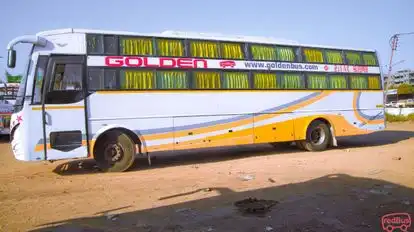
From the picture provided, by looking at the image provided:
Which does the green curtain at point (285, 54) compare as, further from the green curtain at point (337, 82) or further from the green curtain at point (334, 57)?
the green curtain at point (337, 82)

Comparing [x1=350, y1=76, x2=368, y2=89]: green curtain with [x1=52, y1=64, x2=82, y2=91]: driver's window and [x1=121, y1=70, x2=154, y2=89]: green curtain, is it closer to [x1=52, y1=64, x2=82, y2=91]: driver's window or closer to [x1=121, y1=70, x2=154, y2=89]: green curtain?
[x1=121, y1=70, x2=154, y2=89]: green curtain

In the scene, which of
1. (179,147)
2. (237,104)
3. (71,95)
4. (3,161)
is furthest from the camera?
(3,161)

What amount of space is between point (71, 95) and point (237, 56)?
15.6 ft

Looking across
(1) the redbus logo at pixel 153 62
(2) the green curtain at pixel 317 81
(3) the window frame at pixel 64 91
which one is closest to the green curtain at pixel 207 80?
(1) the redbus logo at pixel 153 62

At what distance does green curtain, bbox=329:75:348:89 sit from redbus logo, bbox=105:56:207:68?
16.0 ft

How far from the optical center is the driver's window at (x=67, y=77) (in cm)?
922

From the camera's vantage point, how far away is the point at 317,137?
1332 centimetres

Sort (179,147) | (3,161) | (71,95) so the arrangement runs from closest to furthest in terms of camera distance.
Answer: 1. (71,95)
2. (179,147)
3. (3,161)

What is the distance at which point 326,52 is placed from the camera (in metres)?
→ 13.4

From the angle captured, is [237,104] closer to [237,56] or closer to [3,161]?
[237,56]

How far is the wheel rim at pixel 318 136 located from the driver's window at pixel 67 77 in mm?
7653

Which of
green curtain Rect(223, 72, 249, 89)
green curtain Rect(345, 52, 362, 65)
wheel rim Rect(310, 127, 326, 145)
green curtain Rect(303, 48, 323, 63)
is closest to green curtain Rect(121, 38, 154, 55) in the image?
green curtain Rect(223, 72, 249, 89)

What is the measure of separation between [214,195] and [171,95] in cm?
424

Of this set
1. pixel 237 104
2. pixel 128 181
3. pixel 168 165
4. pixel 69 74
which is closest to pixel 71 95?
pixel 69 74
